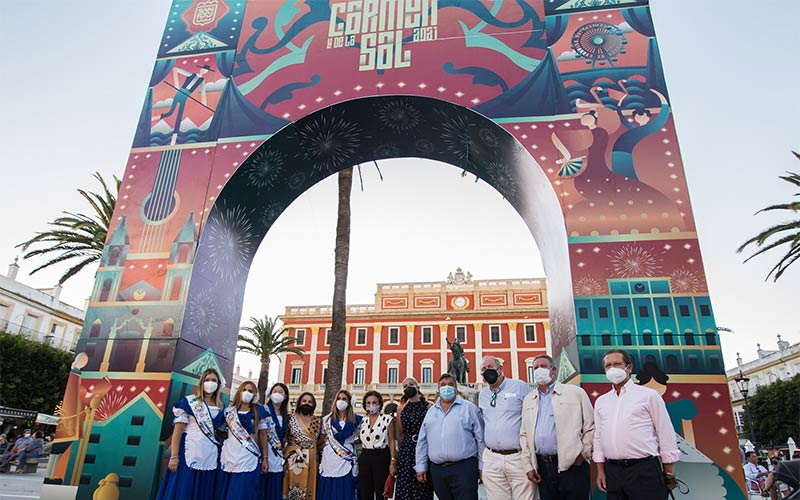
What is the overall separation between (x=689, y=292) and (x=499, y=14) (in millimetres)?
4447

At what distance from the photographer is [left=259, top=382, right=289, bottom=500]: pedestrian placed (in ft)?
17.4

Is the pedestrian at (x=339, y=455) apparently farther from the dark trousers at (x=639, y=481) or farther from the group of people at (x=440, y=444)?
→ the dark trousers at (x=639, y=481)

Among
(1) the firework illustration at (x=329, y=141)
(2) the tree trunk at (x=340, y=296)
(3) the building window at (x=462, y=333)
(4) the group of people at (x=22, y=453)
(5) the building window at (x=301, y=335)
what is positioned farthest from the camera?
(5) the building window at (x=301, y=335)

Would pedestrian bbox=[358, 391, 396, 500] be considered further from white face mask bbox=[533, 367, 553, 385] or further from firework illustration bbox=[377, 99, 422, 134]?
firework illustration bbox=[377, 99, 422, 134]

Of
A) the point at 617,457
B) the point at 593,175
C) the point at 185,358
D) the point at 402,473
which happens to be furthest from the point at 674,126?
the point at 185,358

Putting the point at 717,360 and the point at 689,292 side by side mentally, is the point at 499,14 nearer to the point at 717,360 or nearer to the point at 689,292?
the point at 689,292

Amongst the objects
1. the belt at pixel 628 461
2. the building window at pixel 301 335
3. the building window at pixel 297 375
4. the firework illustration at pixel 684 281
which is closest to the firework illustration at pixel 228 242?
the belt at pixel 628 461

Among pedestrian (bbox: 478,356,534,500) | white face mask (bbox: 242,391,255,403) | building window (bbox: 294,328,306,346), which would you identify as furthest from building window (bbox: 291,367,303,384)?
pedestrian (bbox: 478,356,534,500)

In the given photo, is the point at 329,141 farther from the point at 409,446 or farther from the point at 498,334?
the point at 498,334

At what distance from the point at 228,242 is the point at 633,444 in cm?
558

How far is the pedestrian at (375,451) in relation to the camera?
17.4ft

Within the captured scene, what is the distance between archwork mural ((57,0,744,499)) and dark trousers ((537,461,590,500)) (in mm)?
1337

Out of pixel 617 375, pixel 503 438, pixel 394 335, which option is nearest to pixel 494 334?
pixel 394 335

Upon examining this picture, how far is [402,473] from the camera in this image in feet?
16.4
